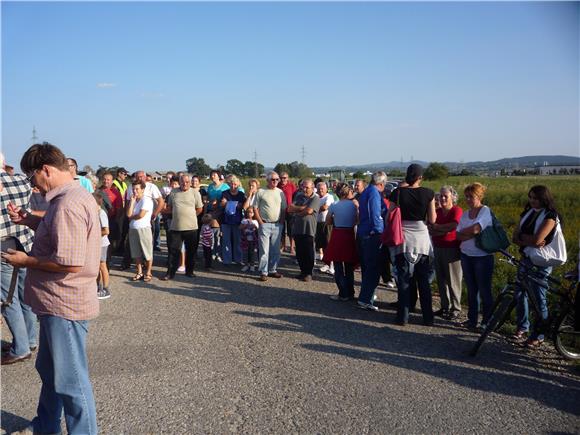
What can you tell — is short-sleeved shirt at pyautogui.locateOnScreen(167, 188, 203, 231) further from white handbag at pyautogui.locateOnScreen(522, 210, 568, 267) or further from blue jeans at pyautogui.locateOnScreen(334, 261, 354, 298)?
white handbag at pyautogui.locateOnScreen(522, 210, 568, 267)

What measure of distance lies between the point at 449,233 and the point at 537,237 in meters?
1.41

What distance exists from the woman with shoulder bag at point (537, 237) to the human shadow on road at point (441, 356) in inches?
17.9

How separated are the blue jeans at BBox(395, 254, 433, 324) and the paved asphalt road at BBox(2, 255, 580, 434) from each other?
0.65 ft

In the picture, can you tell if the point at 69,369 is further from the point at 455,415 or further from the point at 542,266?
the point at 542,266

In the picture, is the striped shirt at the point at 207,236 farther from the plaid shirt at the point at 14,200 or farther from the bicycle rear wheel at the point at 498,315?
the bicycle rear wheel at the point at 498,315

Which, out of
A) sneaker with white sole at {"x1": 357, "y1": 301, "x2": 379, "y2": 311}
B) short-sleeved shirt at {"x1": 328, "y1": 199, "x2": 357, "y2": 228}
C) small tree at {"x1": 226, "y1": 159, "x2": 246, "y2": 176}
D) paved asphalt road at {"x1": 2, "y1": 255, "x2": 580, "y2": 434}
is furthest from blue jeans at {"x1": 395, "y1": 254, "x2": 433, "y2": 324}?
small tree at {"x1": 226, "y1": 159, "x2": 246, "y2": 176}

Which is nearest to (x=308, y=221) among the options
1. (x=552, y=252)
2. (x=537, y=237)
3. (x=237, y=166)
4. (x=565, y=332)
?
(x=537, y=237)

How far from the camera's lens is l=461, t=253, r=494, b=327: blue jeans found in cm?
588

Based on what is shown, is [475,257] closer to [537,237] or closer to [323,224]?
[537,237]

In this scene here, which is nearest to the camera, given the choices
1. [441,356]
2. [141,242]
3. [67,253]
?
[67,253]

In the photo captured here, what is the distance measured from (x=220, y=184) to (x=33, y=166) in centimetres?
720

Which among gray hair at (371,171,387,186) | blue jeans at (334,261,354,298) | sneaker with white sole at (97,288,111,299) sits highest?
gray hair at (371,171,387,186)

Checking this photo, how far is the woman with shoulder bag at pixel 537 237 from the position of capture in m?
5.13

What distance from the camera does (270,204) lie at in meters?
8.70
